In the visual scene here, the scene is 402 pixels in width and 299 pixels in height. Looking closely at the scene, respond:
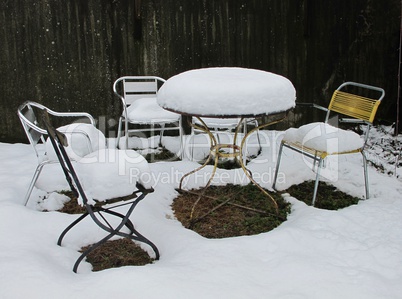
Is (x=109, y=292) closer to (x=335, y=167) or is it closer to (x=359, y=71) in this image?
(x=335, y=167)

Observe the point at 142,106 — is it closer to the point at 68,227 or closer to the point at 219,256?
the point at 68,227

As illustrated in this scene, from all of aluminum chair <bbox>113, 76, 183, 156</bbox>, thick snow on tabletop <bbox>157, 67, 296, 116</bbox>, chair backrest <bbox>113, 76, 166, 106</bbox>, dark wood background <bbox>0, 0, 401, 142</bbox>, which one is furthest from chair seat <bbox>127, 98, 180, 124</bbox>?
thick snow on tabletop <bbox>157, 67, 296, 116</bbox>

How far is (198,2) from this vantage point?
4953 mm

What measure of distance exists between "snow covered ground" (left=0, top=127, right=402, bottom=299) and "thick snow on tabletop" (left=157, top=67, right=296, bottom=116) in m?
0.77

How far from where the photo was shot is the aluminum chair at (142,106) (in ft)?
13.8

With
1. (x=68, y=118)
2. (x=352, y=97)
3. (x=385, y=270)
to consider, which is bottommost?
(x=385, y=270)

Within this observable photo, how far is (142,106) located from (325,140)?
181 centimetres

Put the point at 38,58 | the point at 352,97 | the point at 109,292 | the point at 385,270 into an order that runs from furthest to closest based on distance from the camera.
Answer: the point at 38,58 → the point at 352,97 → the point at 385,270 → the point at 109,292

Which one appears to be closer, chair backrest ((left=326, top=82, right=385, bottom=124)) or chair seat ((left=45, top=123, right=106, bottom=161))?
chair seat ((left=45, top=123, right=106, bottom=161))

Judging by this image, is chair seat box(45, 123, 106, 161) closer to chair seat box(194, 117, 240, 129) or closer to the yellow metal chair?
chair seat box(194, 117, 240, 129)

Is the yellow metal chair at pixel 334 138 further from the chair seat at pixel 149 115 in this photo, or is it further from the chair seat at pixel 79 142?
the chair seat at pixel 79 142

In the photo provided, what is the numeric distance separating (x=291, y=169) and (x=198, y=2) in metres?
2.06

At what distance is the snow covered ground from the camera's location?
7.77ft

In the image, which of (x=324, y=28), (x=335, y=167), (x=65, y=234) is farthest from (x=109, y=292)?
(x=324, y=28)
